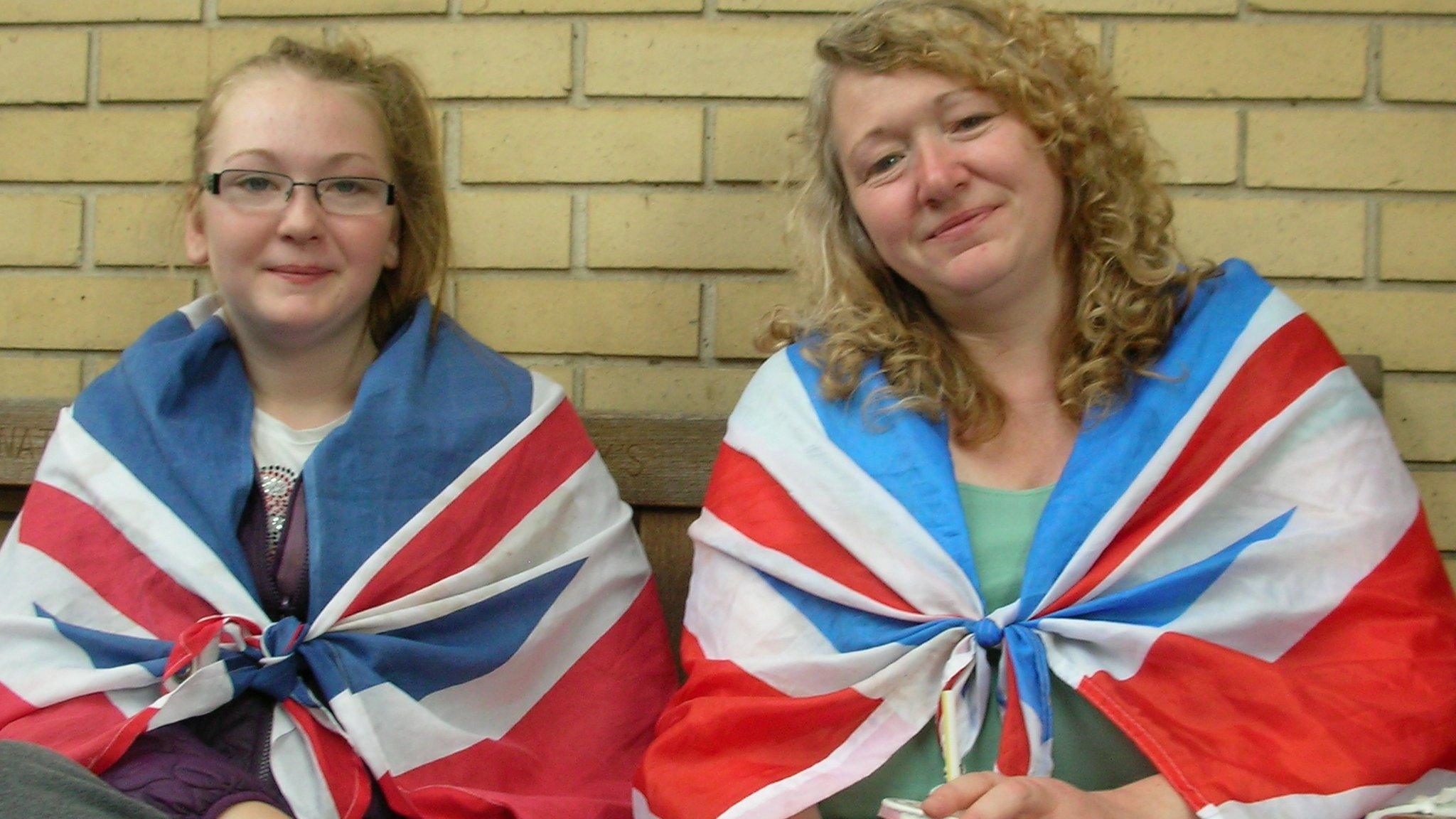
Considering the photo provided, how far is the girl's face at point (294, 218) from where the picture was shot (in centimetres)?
194

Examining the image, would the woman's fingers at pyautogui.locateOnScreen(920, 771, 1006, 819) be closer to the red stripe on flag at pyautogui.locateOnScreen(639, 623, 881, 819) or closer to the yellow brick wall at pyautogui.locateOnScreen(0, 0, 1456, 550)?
the red stripe on flag at pyautogui.locateOnScreen(639, 623, 881, 819)

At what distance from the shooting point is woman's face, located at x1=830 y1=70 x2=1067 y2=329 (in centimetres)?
182

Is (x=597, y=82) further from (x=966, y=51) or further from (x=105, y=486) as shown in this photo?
(x=105, y=486)

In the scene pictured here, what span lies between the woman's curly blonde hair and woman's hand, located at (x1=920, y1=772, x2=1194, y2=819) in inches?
19.9

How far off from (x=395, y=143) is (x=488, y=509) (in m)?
0.59

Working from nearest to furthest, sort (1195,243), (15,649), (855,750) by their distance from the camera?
(855,750) < (15,649) < (1195,243)

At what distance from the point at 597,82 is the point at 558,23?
13cm

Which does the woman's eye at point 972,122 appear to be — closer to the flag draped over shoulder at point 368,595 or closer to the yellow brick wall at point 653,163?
the yellow brick wall at point 653,163

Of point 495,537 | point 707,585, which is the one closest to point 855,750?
point 707,585

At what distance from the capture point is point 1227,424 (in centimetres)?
172

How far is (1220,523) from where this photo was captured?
1.70m

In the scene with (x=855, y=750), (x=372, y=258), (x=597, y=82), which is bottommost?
(x=855, y=750)

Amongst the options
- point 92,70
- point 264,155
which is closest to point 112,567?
point 264,155

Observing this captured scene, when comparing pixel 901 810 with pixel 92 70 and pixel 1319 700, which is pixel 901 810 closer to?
pixel 1319 700
